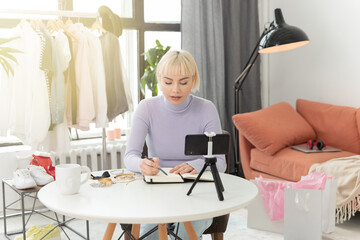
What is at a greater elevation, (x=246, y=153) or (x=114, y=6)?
(x=114, y=6)

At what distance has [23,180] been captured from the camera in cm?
255

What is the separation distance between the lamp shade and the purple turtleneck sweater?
1.55m

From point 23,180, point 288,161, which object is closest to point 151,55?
point 288,161

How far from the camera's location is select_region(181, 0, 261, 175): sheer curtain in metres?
4.01

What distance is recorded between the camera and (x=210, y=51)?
4082 mm

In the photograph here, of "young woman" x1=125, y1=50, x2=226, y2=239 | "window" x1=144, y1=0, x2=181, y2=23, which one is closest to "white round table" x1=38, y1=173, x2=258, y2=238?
"young woman" x1=125, y1=50, x2=226, y2=239

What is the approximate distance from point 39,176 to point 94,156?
3.00 feet

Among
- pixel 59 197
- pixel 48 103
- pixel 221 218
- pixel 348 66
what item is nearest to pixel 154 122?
pixel 221 218

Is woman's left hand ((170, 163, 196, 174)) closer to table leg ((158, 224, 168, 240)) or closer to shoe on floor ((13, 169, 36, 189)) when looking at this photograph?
table leg ((158, 224, 168, 240))

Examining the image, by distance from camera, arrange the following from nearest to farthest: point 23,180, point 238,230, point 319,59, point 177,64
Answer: point 177,64 < point 23,180 < point 238,230 < point 319,59

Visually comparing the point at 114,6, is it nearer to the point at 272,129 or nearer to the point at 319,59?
the point at 272,129

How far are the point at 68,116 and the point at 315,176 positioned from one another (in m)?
1.61

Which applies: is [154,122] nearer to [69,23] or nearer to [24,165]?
[69,23]

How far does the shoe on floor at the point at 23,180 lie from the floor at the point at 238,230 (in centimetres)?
45
